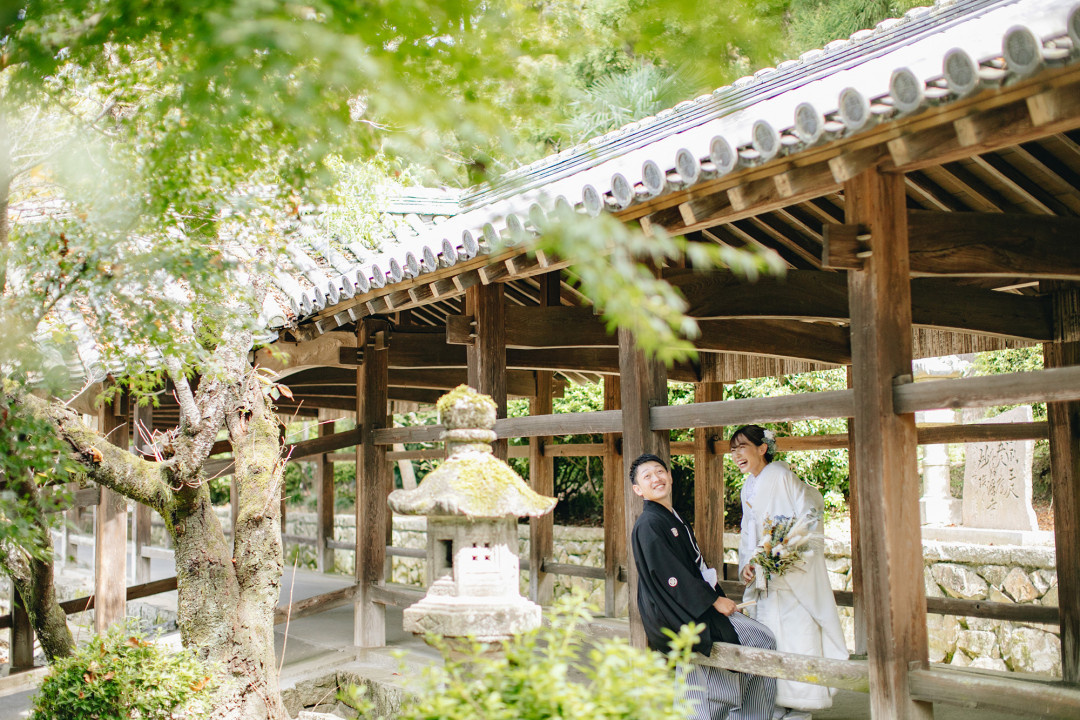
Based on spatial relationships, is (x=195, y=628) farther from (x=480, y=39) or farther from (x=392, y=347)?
(x=480, y=39)

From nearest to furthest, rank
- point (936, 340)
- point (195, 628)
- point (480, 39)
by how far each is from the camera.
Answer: point (480, 39) → point (195, 628) → point (936, 340)

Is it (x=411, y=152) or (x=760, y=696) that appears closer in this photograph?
(x=411, y=152)

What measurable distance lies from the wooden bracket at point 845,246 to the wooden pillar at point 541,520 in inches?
231

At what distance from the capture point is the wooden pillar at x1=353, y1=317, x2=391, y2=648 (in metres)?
8.01

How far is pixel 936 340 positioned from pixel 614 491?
10.8ft

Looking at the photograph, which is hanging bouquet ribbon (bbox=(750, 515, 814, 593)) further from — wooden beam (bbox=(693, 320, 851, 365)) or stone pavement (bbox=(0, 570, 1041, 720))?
wooden beam (bbox=(693, 320, 851, 365))

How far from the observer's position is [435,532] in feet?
13.5

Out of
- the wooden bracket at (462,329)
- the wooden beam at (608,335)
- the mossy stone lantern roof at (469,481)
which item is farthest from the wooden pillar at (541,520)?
the mossy stone lantern roof at (469,481)

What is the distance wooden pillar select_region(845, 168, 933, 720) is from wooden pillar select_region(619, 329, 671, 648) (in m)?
1.38

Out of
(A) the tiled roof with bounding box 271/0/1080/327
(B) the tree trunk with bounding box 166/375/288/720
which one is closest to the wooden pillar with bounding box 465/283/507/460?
(A) the tiled roof with bounding box 271/0/1080/327

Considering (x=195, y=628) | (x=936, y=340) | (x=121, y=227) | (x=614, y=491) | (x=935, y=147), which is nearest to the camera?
(x=935, y=147)

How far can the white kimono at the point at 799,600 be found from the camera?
199 inches

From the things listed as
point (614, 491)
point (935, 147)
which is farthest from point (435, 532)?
point (614, 491)

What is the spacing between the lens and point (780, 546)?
199 inches
